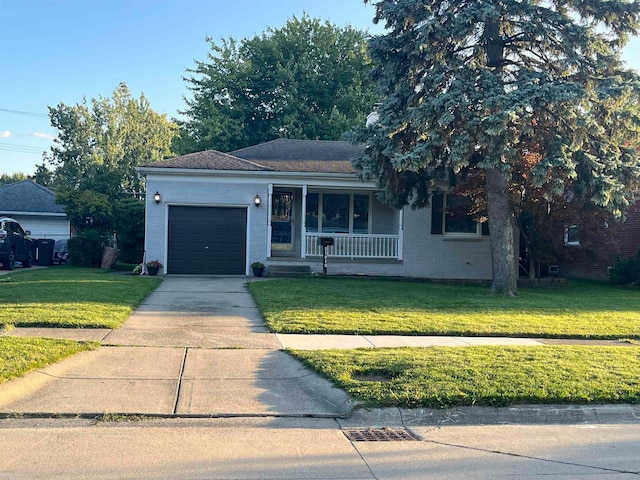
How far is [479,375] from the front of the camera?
6.54 meters

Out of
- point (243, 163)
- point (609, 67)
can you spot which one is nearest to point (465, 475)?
point (609, 67)

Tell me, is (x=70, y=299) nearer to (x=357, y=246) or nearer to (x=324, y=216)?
(x=357, y=246)

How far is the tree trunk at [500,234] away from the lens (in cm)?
1441

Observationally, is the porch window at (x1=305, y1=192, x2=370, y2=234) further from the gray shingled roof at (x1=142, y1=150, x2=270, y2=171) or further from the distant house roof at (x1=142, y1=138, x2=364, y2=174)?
the gray shingled roof at (x1=142, y1=150, x2=270, y2=171)

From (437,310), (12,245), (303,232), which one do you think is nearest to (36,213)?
(12,245)

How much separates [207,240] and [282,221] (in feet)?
9.84

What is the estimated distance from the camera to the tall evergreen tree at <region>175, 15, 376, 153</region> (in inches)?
1264

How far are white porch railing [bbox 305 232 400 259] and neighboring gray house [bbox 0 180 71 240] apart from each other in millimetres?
18427

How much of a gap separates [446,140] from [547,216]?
547 cm

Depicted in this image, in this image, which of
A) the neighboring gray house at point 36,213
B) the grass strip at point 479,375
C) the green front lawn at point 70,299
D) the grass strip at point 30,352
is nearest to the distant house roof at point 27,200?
the neighboring gray house at point 36,213

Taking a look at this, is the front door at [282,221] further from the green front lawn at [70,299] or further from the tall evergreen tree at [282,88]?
the tall evergreen tree at [282,88]

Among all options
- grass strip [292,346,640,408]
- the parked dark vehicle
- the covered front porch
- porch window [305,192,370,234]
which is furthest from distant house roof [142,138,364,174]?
grass strip [292,346,640,408]

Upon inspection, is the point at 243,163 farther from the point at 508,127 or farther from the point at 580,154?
the point at 580,154

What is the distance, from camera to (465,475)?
172 inches
